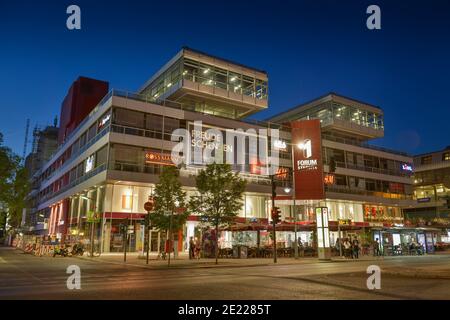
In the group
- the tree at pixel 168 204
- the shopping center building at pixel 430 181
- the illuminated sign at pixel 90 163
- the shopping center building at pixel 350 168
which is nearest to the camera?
the tree at pixel 168 204

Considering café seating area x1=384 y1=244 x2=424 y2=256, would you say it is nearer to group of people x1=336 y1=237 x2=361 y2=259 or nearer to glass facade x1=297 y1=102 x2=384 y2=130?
group of people x1=336 y1=237 x2=361 y2=259

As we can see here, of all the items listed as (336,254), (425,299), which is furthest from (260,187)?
(425,299)

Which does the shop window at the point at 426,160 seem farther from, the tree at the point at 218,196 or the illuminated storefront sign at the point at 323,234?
the tree at the point at 218,196

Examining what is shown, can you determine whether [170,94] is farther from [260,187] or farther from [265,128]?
[260,187]

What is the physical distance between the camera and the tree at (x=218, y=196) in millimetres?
30094

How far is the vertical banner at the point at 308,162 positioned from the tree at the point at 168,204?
17702 millimetres

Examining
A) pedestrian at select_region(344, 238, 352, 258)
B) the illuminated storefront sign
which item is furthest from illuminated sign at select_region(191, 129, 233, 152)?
pedestrian at select_region(344, 238, 352, 258)

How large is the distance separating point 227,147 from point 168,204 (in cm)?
1746

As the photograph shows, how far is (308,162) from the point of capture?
48938mm

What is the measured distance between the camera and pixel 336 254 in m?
39.9

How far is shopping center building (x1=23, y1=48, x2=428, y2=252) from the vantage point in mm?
41906

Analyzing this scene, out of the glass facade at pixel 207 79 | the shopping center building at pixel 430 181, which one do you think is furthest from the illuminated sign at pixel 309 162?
the shopping center building at pixel 430 181

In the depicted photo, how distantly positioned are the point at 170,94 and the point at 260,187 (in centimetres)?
1658
